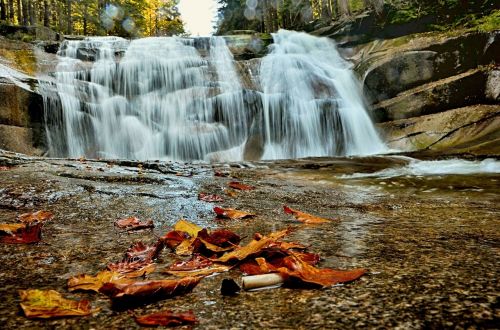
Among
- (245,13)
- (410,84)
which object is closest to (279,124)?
(410,84)

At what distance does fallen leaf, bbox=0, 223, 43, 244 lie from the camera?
2223mm

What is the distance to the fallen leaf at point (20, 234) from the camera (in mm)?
2223

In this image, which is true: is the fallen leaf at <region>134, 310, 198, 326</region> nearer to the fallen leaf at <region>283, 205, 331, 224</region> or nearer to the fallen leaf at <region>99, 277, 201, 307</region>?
the fallen leaf at <region>99, 277, 201, 307</region>

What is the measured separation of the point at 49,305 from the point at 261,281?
762 millimetres

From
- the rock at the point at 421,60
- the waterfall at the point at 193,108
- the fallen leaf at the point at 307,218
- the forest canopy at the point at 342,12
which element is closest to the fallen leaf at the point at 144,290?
the fallen leaf at the point at 307,218

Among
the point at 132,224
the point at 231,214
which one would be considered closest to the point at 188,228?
the point at 132,224

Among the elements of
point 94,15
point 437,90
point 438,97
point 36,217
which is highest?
point 94,15

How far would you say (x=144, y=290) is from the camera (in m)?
1.31

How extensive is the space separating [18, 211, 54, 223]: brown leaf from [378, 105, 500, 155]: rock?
9.55 metres

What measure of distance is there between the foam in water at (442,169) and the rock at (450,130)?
4.07 ft

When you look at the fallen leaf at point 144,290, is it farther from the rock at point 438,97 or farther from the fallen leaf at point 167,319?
the rock at point 438,97

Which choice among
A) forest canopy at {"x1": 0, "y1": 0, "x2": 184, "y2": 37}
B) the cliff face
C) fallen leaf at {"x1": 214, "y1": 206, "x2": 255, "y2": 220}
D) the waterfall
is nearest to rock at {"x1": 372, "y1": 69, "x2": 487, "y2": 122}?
the cliff face

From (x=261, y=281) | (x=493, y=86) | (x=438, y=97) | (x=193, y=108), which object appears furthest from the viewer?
(x=193, y=108)

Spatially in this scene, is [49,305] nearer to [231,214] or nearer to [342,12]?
[231,214]
